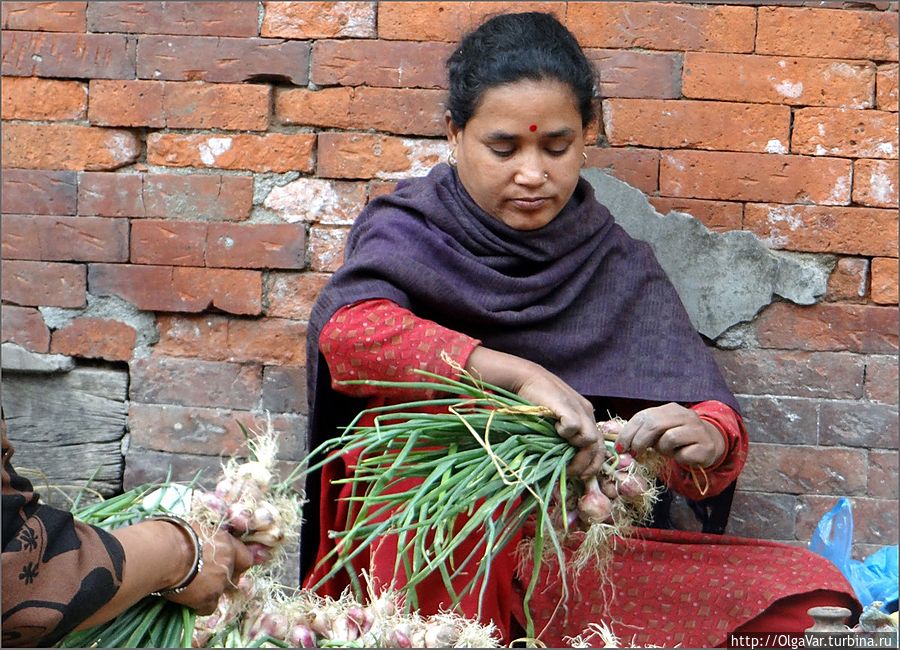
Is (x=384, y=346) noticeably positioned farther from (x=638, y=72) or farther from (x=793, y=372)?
(x=793, y=372)

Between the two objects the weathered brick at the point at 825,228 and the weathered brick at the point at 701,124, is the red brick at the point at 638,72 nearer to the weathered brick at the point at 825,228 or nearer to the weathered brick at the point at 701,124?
the weathered brick at the point at 701,124

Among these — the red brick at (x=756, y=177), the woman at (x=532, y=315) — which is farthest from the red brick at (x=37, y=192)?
the red brick at (x=756, y=177)

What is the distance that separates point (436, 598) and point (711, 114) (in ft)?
5.31

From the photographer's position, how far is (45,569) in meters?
1.77

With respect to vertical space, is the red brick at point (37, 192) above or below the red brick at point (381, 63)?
below

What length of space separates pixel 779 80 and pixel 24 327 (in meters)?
2.36

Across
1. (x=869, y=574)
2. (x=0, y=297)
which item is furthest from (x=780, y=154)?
(x=0, y=297)

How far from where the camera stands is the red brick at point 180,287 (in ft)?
10.7

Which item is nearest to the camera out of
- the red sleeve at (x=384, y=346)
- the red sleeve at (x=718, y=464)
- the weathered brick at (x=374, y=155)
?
the red sleeve at (x=384, y=346)

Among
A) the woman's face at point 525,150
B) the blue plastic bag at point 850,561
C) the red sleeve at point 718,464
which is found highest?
the woman's face at point 525,150

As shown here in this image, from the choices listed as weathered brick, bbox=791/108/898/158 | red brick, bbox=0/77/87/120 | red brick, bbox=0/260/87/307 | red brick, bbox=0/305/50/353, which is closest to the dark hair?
weathered brick, bbox=791/108/898/158

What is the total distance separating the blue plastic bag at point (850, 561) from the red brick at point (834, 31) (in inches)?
50.4

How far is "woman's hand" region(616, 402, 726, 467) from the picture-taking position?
230cm

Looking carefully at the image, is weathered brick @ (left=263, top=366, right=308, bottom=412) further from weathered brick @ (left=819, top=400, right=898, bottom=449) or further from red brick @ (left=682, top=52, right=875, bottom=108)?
weathered brick @ (left=819, top=400, right=898, bottom=449)
